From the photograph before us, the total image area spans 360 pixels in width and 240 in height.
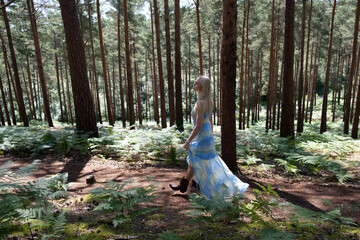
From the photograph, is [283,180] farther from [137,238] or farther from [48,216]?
[48,216]

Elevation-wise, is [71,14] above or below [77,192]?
above

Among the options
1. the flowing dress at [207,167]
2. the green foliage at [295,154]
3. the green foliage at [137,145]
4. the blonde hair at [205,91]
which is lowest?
the green foliage at [295,154]

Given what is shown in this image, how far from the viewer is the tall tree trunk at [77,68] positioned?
6745 mm

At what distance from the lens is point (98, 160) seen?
6.28 metres

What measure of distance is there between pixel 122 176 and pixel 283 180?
3.90 meters

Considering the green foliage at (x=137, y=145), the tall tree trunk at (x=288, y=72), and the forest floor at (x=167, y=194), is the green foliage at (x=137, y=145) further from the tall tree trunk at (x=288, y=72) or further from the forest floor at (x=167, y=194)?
the tall tree trunk at (x=288, y=72)

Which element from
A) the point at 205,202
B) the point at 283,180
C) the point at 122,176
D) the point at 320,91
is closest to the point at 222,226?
the point at 205,202

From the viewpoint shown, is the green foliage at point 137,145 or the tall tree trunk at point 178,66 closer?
the green foliage at point 137,145

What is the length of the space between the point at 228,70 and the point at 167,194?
285 cm

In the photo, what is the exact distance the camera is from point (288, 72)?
341 inches

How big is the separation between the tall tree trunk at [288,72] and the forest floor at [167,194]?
268 centimetres

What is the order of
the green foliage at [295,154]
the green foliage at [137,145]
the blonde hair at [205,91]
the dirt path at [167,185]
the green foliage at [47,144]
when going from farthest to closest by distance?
the green foliage at [137,145] → the green foliage at [47,144] → the green foliage at [295,154] → the dirt path at [167,185] → the blonde hair at [205,91]

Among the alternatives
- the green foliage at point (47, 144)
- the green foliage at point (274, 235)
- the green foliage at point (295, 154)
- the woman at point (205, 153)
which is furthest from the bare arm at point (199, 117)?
the green foliage at point (47, 144)

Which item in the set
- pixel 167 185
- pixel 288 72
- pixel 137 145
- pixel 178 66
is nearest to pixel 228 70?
pixel 167 185
